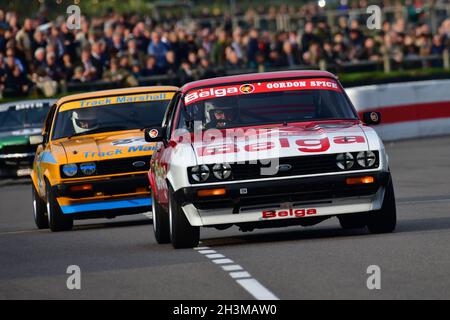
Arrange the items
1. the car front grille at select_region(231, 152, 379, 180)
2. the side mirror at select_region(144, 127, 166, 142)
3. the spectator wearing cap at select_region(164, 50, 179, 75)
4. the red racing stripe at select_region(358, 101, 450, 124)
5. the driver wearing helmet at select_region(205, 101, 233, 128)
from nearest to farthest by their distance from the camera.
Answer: the car front grille at select_region(231, 152, 379, 180) → the driver wearing helmet at select_region(205, 101, 233, 128) → the side mirror at select_region(144, 127, 166, 142) → the spectator wearing cap at select_region(164, 50, 179, 75) → the red racing stripe at select_region(358, 101, 450, 124)

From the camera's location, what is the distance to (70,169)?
16.1 m

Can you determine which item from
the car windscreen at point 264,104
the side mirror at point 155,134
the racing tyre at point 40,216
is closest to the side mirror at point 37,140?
the racing tyre at point 40,216

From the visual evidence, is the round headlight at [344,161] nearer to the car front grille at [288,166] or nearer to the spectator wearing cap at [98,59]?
the car front grille at [288,166]

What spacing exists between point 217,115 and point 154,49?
60.7 ft

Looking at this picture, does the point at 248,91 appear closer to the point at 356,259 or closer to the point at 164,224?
the point at 164,224

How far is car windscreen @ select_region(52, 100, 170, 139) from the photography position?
1720cm

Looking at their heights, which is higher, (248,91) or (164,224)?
(248,91)

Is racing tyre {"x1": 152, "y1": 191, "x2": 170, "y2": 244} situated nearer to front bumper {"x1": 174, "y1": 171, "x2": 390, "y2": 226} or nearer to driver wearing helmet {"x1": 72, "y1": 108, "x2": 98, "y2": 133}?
front bumper {"x1": 174, "y1": 171, "x2": 390, "y2": 226}

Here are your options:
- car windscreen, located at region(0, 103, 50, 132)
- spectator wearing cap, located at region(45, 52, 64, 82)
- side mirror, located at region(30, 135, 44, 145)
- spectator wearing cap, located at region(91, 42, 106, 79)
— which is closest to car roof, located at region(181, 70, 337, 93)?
side mirror, located at region(30, 135, 44, 145)

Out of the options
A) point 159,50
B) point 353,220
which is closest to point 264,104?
point 353,220

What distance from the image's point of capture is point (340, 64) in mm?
34781

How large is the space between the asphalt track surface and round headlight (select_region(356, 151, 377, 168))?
66 cm

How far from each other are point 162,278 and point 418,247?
93.3 inches
